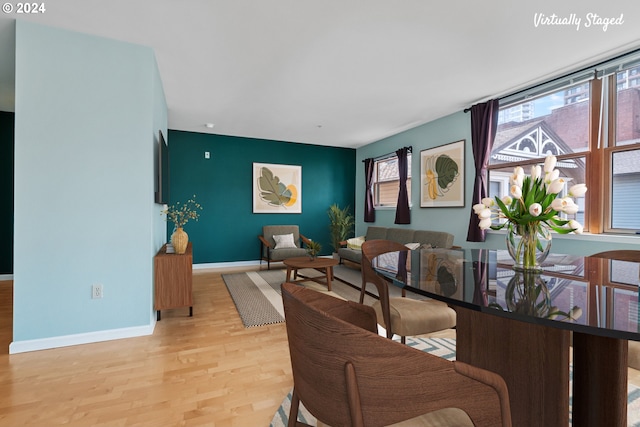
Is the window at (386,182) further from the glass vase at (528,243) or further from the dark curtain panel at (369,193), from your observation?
the glass vase at (528,243)

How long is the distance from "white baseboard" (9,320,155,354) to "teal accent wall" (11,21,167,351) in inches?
0.7

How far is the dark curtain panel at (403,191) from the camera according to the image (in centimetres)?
507

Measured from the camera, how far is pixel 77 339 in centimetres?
238

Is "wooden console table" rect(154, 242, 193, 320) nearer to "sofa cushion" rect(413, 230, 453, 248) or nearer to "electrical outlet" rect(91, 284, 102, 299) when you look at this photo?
"electrical outlet" rect(91, 284, 102, 299)

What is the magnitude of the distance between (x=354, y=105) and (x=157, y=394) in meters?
3.73

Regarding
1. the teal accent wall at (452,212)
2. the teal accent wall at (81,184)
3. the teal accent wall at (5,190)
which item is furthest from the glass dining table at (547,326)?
the teal accent wall at (5,190)

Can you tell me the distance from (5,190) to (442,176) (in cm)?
655

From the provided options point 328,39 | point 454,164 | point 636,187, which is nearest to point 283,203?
point 454,164

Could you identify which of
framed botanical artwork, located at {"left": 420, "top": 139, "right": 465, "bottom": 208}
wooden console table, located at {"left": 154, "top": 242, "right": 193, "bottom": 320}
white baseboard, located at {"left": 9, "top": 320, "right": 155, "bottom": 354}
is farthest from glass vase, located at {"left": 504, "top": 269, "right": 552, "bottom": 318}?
framed botanical artwork, located at {"left": 420, "top": 139, "right": 465, "bottom": 208}

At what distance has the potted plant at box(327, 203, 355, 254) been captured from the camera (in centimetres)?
630

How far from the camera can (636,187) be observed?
2578 mm

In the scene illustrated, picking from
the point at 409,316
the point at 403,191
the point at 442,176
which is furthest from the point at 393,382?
the point at 403,191

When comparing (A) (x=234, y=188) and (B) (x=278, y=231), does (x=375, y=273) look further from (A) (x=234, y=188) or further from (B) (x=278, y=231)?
(A) (x=234, y=188)

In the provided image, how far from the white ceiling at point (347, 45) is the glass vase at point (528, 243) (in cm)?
162
